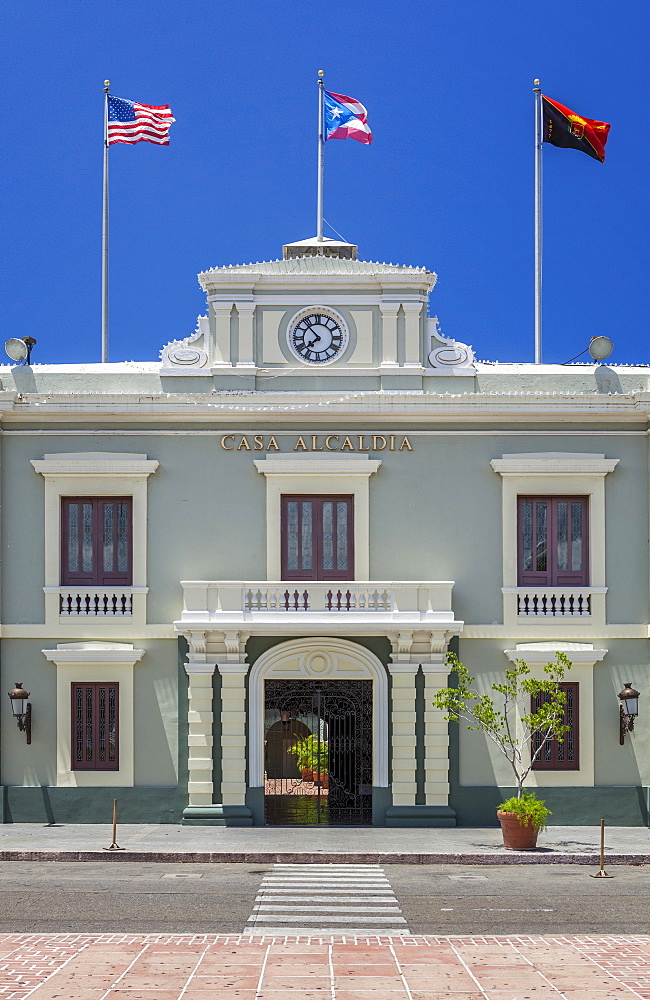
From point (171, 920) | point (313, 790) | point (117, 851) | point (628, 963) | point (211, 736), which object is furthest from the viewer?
point (313, 790)

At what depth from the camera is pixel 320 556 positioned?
2550 cm

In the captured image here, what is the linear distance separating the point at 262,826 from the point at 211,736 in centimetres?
194

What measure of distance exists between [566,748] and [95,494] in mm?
10258

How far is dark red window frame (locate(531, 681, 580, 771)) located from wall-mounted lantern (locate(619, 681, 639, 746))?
838 mm

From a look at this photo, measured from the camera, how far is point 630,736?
25.3m

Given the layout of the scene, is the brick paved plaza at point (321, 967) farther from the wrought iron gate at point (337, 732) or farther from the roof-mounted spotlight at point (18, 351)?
the roof-mounted spotlight at point (18, 351)

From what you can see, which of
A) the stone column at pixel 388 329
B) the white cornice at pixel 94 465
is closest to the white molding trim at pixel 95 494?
the white cornice at pixel 94 465

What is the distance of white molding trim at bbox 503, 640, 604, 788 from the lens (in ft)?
82.3

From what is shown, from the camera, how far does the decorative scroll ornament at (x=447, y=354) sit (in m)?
26.1

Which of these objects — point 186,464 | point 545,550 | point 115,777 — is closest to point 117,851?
point 115,777

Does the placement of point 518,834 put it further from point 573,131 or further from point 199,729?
point 573,131

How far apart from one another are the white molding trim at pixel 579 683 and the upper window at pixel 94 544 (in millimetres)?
7642

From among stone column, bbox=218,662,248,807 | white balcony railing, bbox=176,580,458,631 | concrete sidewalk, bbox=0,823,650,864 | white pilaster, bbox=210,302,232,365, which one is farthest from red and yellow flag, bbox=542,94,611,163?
concrete sidewalk, bbox=0,823,650,864

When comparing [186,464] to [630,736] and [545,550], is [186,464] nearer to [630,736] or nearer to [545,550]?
[545,550]
